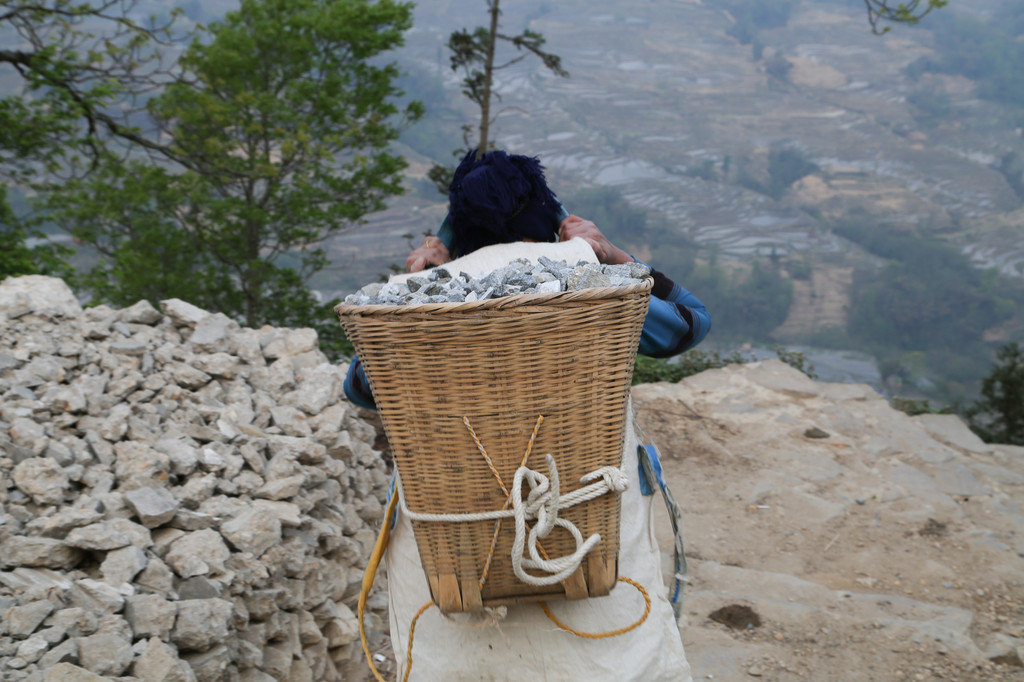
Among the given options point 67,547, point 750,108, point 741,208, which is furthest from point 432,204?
point 750,108

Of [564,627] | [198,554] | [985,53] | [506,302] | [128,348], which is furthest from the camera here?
[985,53]

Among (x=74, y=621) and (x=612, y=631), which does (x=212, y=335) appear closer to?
(x=74, y=621)

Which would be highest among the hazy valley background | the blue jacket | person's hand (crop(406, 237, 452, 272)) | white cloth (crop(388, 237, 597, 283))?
white cloth (crop(388, 237, 597, 283))

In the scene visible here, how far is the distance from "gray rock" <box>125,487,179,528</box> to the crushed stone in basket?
5.96 feet

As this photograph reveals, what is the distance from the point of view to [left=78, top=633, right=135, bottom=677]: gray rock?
6.38 feet

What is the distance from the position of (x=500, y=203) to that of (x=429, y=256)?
22cm

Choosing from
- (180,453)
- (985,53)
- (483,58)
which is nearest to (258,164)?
(483,58)

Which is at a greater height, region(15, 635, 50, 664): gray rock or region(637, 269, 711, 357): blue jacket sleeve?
region(637, 269, 711, 357): blue jacket sleeve

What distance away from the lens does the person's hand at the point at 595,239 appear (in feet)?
5.09

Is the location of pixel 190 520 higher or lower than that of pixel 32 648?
lower

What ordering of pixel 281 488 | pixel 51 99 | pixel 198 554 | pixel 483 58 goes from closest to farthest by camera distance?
pixel 198 554
pixel 281 488
pixel 51 99
pixel 483 58

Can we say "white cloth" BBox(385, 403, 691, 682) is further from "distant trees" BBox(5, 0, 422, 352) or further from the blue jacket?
"distant trees" BBox(5, 0, 422, 352)

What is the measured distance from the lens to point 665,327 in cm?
146

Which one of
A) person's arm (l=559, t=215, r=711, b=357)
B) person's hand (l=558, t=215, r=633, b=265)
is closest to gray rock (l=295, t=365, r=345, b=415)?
person's hand (l=558, t=215, r=633, b=265)
